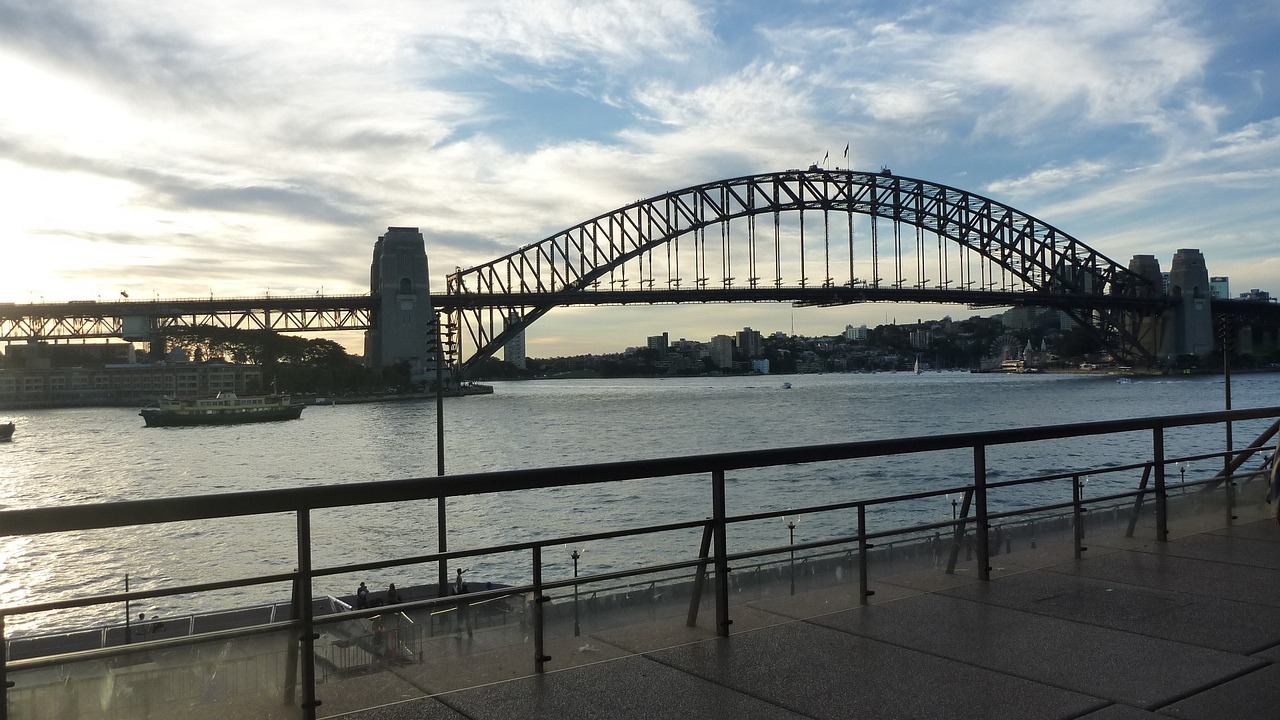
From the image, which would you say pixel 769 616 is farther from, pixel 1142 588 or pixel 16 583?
pixel 16 583

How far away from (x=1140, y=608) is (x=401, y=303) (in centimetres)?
9515

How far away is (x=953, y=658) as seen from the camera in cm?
401

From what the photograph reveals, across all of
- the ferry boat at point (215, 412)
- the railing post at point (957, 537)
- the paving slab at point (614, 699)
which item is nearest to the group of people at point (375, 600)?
the railing post at point (957, 537)

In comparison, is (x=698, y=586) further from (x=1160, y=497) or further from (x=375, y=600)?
(x=375, y=600)

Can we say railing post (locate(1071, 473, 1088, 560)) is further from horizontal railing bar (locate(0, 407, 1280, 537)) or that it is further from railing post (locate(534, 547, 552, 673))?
railing post (locate(534, 547, 552, 673))

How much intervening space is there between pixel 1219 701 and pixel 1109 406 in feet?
255

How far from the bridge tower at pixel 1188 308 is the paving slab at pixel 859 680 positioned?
125909 millimetres

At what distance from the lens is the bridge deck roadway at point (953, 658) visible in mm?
3465

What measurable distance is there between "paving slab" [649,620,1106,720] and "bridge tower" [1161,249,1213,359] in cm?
12591

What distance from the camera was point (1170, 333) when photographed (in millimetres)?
115875

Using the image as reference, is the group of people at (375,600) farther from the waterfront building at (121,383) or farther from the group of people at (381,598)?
the waterfront building at (121,383)

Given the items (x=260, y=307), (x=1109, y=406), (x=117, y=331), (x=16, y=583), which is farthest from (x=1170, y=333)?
(x=16, y=583)

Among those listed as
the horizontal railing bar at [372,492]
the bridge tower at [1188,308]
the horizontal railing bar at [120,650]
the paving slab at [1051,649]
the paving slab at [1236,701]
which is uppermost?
the bridge tower at [1188,308]

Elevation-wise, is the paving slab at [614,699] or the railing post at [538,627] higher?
the railing post at [538,627]
